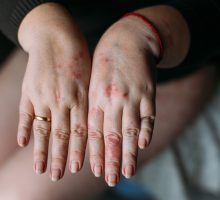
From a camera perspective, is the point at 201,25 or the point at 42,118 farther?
the point at 201,25

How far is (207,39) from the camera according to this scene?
74 centimetres

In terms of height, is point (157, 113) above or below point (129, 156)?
below

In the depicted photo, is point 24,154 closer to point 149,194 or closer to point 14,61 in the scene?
point 14,61

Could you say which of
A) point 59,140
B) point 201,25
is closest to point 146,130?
point 59,140

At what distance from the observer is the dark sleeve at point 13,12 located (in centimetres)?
67

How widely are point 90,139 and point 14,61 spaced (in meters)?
0.34

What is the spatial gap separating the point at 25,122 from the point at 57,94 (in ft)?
0.19

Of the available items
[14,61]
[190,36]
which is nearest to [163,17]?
[190,36]

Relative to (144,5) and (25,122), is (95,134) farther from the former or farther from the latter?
(144,5)

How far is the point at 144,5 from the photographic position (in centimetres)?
79

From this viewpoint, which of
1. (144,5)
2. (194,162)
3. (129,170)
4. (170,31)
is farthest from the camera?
(194,162)

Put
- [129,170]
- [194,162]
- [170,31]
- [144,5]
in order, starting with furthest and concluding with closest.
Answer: [194,162] < [144,5] < [170,31] < [129,170]

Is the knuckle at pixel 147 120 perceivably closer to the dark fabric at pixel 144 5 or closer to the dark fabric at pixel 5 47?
the dark fabric at pixel 144 5

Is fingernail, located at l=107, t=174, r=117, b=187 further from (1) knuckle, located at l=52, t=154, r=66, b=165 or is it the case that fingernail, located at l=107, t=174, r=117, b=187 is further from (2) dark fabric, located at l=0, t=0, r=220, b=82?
(2) dark fabric, located at l=0, t=0, r=220, b=82
